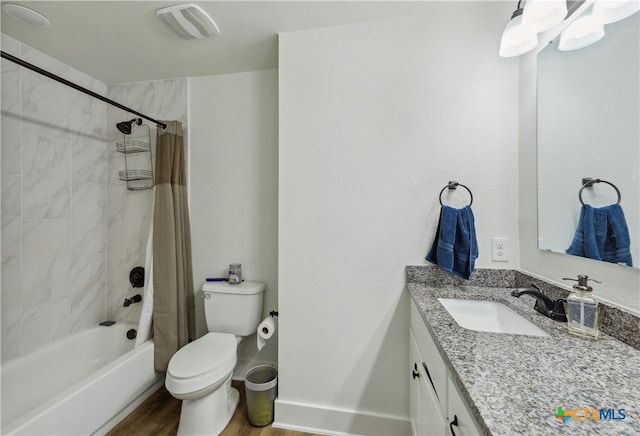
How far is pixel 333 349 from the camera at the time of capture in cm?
143

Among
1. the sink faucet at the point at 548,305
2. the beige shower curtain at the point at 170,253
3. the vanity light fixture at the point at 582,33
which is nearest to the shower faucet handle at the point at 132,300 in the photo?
the beige shower curtain at the point at 170,253

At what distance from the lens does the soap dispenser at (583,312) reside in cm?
78

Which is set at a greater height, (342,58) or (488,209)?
(342,58)

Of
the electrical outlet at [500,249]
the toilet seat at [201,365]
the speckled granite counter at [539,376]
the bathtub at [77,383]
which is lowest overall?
the bathtub at [77,383]

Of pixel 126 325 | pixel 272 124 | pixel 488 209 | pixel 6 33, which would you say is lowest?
pixel 126 325

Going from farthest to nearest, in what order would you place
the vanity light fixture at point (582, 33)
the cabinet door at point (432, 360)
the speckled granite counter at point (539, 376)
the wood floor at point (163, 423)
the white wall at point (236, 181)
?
the white wall at point (236, 181) < the wood floor at point (163, 423) < the vanity light fixture at point (582, 33) < the cabinet door at point (432, 360) < the speckled granite counter at point (539, 376)

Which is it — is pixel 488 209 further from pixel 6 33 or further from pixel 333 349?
pixel 6 33

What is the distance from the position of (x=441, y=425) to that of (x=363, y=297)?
0.68m

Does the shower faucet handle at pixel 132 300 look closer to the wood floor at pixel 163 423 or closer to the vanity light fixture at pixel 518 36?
the wood floor at pixel 163 423

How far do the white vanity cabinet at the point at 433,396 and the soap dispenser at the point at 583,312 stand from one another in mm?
458

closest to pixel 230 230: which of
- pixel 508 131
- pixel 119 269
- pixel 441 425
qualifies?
pixel 119 269

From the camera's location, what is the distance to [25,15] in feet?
4.40

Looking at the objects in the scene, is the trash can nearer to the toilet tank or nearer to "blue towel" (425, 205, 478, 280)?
the toilet tank

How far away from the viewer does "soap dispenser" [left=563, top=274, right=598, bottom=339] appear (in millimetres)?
783
